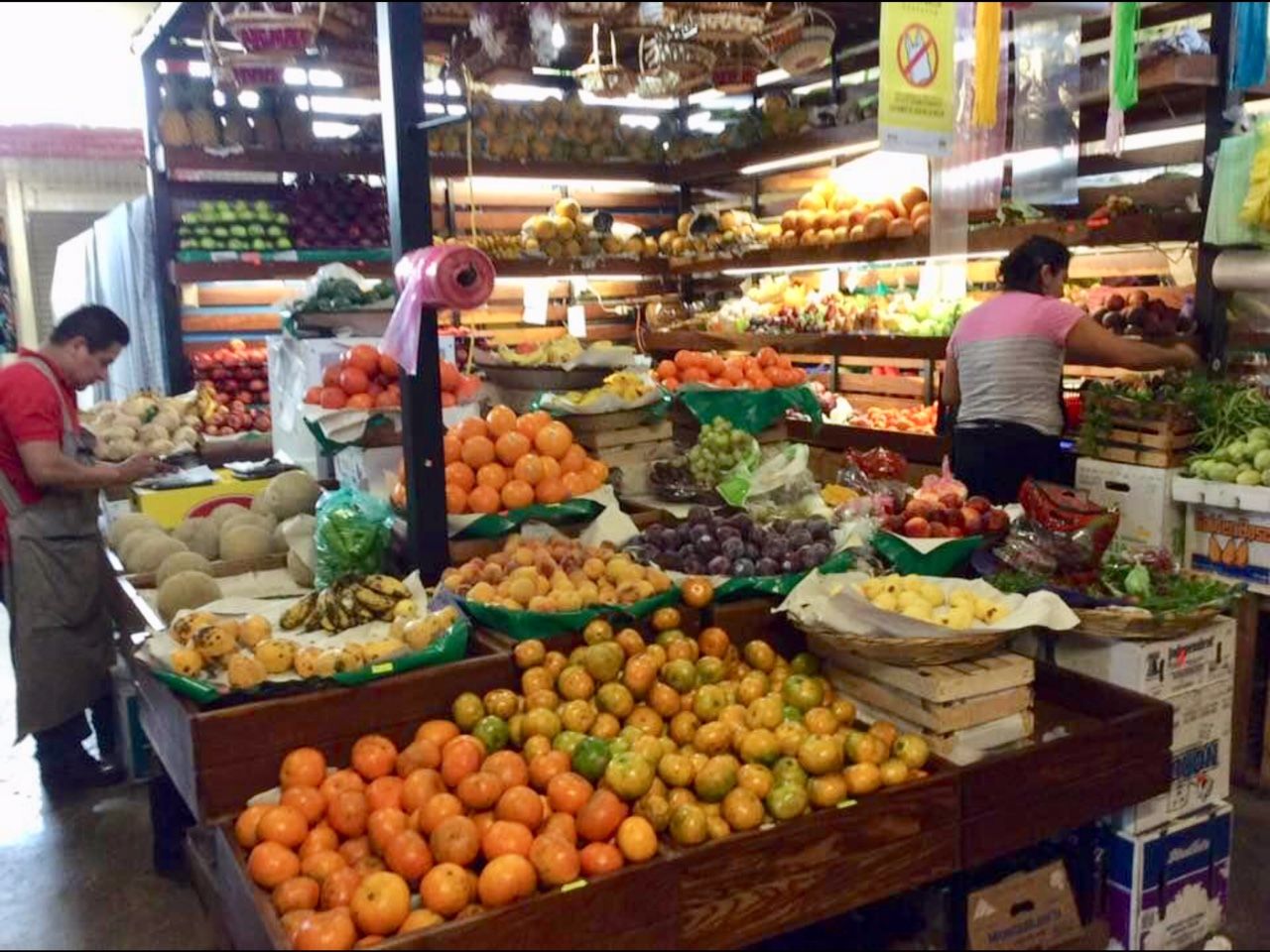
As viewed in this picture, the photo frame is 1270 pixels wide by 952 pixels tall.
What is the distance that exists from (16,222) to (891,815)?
13445 mm

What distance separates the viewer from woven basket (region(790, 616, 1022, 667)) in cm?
271

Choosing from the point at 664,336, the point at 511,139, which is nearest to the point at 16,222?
the point at 511,139

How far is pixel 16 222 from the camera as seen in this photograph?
1273 cm

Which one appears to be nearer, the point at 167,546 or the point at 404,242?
the point at 404,242

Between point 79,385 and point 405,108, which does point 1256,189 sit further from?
point 79,385

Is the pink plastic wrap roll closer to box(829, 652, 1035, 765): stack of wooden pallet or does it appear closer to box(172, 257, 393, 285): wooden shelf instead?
box(829, 652, 1035, 765): stack of wooden pallet

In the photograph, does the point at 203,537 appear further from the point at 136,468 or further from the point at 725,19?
the point at 725,19

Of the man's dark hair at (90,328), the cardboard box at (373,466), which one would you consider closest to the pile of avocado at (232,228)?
the man's dark hair at (90,328)

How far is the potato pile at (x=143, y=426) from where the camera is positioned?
5.80m

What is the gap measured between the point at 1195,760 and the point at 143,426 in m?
5.38

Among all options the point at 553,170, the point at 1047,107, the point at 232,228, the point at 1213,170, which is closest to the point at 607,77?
the point at 1047,107

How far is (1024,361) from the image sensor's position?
179 inches

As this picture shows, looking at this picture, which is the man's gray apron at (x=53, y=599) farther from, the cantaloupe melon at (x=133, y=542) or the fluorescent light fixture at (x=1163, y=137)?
the fluorescent light fixture at (x=1163, y=137)

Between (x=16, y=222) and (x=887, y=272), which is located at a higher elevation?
(x=16, y=222)
